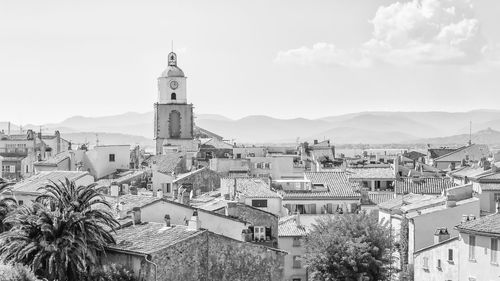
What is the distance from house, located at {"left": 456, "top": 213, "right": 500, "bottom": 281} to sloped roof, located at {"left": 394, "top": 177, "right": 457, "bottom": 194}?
29.1 meters

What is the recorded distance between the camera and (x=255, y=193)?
7469 cm

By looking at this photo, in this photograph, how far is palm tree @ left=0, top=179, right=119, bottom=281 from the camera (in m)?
42.2

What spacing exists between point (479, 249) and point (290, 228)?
22075mm

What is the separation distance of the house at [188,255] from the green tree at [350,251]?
16122 mm

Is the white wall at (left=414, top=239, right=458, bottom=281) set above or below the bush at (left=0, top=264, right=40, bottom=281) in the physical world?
below

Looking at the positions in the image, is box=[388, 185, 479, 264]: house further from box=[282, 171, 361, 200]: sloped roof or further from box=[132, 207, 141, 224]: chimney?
box=[132, 207, 141, 224]: chimney

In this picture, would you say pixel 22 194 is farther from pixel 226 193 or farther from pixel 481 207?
pixel 481 207

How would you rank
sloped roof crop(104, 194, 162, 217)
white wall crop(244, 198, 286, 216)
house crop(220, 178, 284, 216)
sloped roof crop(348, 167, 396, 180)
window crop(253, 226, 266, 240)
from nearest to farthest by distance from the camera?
1. sloped roof crop(104, 194, 162, 217)
2. window crop(253, 226, 266, 240)
3. house crop(220, 178, 284, 216)
4. white wall crop(244, 198, 286, 216)
5. sloped roof crop(348, 167, 396, 180)

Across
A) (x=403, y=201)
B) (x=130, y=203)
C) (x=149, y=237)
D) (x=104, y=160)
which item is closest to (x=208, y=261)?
(x=149, y=237)

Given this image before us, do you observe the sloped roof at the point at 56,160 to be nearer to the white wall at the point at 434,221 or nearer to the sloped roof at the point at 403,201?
the sloped roof at the point at 403,201

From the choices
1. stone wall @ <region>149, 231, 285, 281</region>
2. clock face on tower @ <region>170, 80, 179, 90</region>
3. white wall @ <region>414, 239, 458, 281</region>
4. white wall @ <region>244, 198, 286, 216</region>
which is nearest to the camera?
stone wall @ <region>149, 231, 285, 281</region>

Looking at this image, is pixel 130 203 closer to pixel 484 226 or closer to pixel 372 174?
pixel 484 226

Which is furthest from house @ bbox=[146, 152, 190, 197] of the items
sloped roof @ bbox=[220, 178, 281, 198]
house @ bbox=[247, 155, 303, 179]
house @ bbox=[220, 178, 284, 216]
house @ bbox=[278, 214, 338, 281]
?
house @ bbox=[278, 214, 338, 281]

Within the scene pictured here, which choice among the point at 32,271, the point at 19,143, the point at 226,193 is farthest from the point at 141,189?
the point at 19,143
